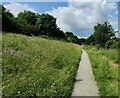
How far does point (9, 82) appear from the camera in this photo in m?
10.5

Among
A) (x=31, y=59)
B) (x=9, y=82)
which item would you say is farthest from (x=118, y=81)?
(x=9, y=82)

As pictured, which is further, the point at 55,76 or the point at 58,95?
the point at 55,76

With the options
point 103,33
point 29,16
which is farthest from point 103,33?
point 29,16

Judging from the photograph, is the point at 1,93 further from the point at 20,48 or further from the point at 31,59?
the point at 20,48

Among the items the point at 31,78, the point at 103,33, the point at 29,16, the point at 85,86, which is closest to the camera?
the point at 31,78

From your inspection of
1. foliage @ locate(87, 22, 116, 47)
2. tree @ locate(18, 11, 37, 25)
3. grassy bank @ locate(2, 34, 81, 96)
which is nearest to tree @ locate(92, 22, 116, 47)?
foliage @ locate(87, 22, 116, 47)

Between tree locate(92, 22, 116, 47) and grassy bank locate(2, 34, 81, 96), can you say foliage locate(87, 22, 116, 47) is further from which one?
grassy bank locate(2, 34, 81, 96)

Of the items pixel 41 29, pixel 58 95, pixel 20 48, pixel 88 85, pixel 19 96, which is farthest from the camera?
pixel 41 29

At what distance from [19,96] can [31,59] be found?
18.4 feet

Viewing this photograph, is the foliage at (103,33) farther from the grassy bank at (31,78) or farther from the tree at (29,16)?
the grassy bank at (31,78)

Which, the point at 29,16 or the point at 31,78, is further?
the point at 29,16

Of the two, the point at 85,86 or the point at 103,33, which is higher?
the point at 103,33

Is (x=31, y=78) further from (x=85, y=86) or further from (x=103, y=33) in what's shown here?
(x=103, y=33)

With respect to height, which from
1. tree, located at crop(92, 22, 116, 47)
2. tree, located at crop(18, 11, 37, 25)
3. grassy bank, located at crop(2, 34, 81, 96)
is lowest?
grassy bank, located at crop(2, 34, 81, 96)
